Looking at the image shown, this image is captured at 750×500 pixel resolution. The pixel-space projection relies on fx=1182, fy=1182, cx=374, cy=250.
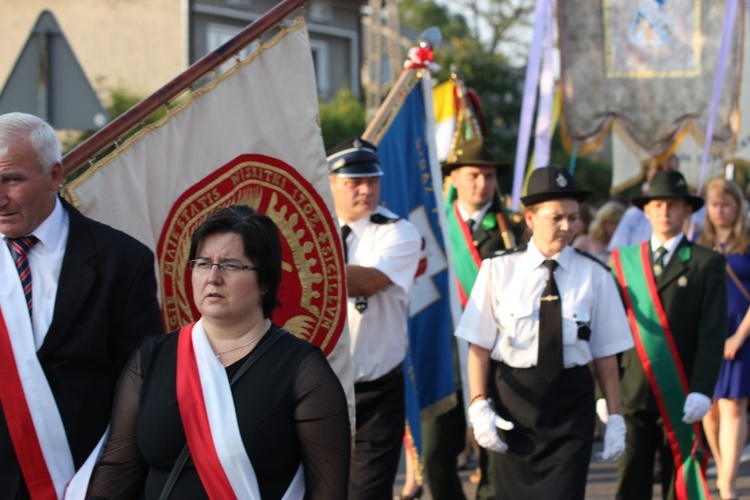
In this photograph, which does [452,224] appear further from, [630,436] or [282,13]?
[282,13]

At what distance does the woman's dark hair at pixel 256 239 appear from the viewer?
3.29 meters

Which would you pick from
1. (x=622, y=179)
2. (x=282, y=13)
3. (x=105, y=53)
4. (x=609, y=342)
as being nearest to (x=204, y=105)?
(x=282, y=13)

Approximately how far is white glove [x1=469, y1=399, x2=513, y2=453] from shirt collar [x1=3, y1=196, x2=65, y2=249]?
2291 mm

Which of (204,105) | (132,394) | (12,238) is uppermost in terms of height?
(204,105)

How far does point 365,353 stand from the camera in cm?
577

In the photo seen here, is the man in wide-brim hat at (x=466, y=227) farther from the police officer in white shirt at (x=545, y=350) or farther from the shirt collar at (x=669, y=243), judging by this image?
the police officer in white shirt at (x=545, y=350)

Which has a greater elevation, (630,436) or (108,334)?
(108,334)

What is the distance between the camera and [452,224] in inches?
297

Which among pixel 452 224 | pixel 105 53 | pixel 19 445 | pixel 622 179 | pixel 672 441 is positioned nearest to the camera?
pixel 19 445

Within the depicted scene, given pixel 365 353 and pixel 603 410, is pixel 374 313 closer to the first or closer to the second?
pixel 365 353

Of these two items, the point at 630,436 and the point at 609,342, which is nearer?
the point at 609,342

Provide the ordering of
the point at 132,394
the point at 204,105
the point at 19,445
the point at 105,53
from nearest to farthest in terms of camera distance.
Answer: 1. the point at 132,394
2. the point at 19,445
3. the point at 204,105
4. the point at 105,53

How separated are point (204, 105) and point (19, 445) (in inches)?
63.8

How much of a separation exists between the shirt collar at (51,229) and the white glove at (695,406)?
3725mm
